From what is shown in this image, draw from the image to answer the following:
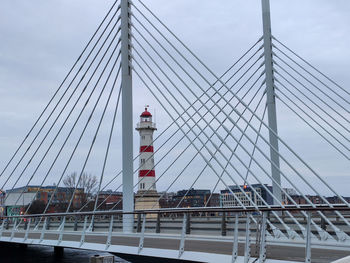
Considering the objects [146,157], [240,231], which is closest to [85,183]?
[146,157]

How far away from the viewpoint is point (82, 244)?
13250 millimetres

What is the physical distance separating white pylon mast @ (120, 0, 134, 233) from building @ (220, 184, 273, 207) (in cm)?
374

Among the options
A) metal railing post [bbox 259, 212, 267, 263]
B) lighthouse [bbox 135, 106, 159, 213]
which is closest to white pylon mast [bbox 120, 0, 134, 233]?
metal railing post [bbox 259, 212, 267, 263]

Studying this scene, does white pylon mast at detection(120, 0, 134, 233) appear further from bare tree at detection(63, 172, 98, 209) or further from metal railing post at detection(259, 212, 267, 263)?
bare tree at detection(63, 172, 98, 209)

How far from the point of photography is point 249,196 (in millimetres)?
15359

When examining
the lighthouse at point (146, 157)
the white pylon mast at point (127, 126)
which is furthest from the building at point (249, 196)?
the lighthouse at point (146, 157)

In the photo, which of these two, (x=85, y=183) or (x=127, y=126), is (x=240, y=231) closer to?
(x=127, y=126)

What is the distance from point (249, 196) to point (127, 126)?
5011 millimetres

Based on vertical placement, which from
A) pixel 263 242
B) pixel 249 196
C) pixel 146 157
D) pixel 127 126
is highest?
pixel 146 157

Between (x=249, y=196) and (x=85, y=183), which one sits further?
(x=85, y=183)

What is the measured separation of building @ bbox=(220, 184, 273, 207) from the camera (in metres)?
12.9

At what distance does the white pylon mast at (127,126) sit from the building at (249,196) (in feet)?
12.3

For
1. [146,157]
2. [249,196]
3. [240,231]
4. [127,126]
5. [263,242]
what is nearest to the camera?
[263,242]

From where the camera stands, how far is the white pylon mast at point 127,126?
53.9ft
